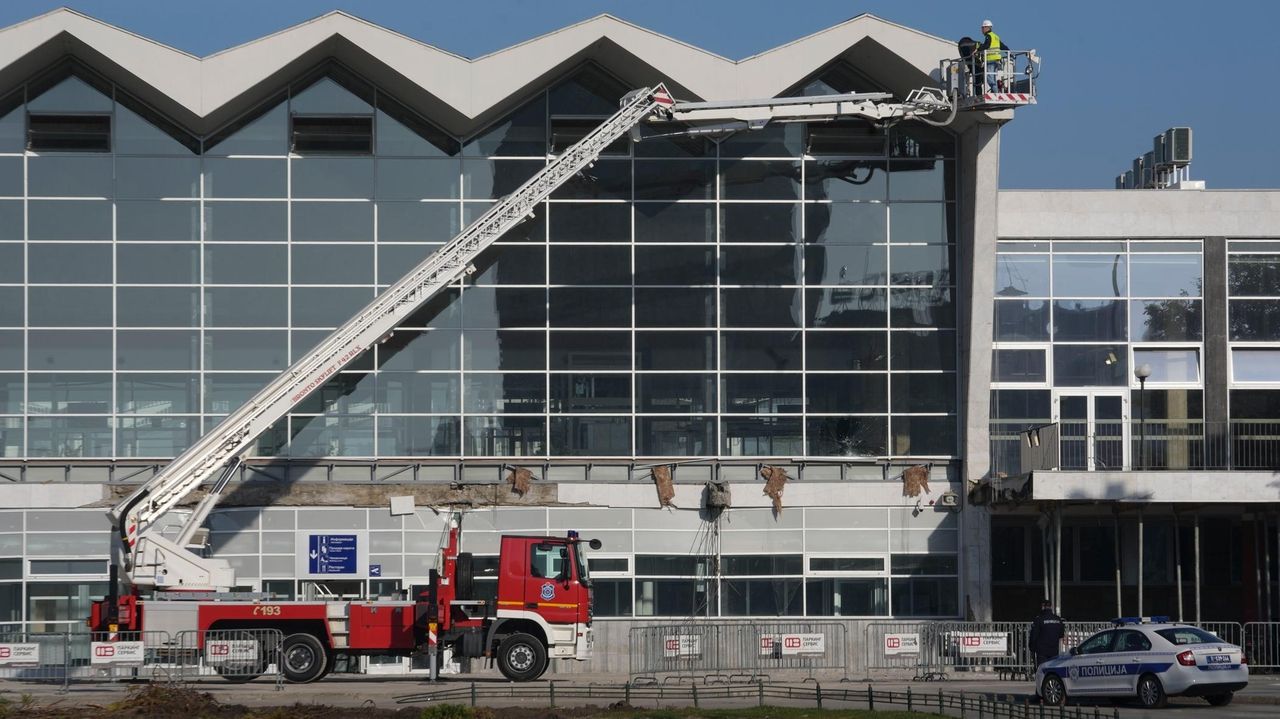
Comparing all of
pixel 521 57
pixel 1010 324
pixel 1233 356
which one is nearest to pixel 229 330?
pixel 521 57

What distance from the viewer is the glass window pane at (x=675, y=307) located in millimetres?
38750

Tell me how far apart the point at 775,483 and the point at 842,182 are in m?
7.36

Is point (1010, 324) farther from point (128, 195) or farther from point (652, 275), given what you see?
point (128, 195)

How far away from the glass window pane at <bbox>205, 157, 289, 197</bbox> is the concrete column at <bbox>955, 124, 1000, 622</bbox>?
634 inches

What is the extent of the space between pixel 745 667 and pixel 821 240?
10.9 meters

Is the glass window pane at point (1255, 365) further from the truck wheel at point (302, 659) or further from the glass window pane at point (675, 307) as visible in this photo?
the truck wheel at point (302, 659)

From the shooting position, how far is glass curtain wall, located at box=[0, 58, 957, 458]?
37.8 m

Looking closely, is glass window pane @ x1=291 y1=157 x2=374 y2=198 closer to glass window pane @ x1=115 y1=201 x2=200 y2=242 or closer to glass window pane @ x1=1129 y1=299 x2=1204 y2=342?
glass window pane @ x1=115 y1=201 x2=200 y2=242

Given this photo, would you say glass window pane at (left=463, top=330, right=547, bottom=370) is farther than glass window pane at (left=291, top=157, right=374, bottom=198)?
No

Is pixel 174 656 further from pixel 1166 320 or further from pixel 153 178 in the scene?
pixel 1166 320

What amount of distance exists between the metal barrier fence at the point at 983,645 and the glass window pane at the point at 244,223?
16.5 m

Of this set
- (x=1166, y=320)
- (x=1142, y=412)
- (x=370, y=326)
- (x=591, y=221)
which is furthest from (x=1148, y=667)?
(x=370, y=326)

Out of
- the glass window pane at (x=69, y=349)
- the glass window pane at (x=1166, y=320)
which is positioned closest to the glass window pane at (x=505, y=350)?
the glass window pane at (x=69, y=349)

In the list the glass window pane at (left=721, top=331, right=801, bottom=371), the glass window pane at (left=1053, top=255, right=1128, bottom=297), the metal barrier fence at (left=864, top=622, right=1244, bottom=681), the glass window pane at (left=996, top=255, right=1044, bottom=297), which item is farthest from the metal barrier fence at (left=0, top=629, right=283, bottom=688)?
the glass window pane at (left=1053, top=255, right=1128, bottom=297)
